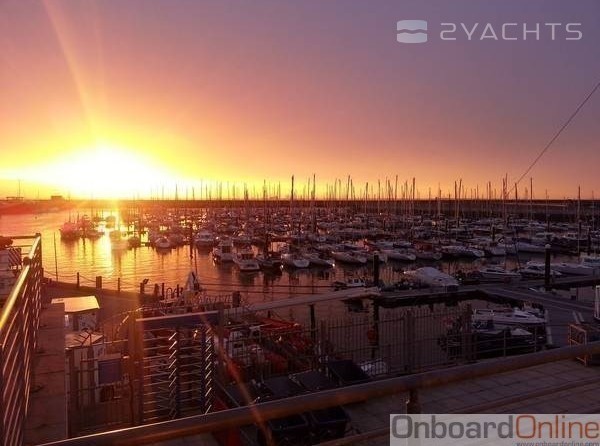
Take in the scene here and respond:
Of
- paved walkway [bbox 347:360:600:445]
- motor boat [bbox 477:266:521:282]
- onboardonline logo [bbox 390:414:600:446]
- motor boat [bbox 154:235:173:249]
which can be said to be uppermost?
onboardonline logo [bbox 390:414:600:446]

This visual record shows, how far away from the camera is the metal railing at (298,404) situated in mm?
1369

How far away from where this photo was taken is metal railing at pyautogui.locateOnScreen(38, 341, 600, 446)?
137 cm

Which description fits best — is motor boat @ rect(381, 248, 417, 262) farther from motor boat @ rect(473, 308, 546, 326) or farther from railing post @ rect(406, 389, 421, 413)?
railing post @ rect(406, 389, 421, 413)

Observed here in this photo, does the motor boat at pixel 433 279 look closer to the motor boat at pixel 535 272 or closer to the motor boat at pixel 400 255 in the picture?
the motor boat at pixel 535 272

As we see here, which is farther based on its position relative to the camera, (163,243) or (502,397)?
(163,243)

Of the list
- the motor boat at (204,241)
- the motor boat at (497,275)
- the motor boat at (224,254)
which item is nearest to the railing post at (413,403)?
the motor boat at (497,275)

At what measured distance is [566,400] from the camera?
18.5 feet

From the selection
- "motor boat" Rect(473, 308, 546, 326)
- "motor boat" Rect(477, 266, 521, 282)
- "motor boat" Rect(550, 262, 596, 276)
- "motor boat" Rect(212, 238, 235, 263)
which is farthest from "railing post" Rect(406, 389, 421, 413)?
"motor boat" Rect(212, 238, 235, 263)

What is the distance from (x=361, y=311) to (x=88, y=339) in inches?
652

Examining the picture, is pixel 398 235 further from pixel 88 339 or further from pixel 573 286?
pixel 88 339

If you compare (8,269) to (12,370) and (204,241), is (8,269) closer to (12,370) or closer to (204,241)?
(12,370)

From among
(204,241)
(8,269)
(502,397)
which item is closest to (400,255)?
(204,241)

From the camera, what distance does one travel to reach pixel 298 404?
1.58 meters

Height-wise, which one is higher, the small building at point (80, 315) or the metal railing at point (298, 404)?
the metal railing at point (298, 404)
